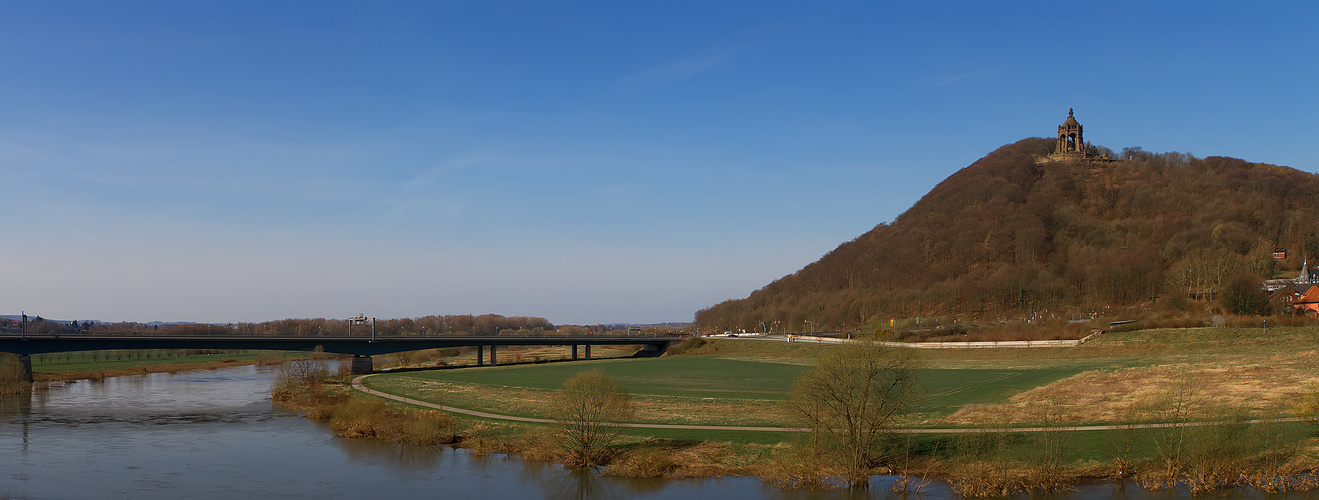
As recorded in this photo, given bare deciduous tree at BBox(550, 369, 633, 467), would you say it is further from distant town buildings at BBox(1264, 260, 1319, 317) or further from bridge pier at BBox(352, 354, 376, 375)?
distant town buildings at BBox(1264, 260, 1319, 317)

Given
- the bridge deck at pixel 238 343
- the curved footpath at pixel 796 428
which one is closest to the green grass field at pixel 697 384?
the curved footpath at pixel 796 428

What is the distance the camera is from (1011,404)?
4950cm

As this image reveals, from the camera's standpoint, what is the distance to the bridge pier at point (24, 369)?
9181 centimetres

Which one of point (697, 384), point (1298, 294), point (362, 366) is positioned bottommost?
point (697, 384)

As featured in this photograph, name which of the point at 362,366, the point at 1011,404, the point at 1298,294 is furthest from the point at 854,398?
the point at 1298,294

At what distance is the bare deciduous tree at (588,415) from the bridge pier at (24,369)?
7963 cm

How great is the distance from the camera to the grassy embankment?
1403 inches

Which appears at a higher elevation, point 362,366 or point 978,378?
point 978,378

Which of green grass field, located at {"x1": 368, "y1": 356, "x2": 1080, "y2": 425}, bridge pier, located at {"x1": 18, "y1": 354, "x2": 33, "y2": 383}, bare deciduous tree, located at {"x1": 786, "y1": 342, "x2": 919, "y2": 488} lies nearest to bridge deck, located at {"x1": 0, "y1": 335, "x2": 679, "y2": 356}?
bridge pier, located at {"x1": 18, "y1": 354, "x2": 33, "y2": 383}

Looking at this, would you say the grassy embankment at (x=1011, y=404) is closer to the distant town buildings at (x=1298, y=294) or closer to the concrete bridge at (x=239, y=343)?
the concrete bridge at (x=239, y=343)

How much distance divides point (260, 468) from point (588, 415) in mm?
16246

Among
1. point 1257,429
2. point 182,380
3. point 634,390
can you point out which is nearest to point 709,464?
point 1257,429

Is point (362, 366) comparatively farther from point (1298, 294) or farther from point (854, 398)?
point (1298, 294)

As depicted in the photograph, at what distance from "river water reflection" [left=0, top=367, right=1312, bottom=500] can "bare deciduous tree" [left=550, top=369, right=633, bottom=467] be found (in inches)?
Answer: 52.6
